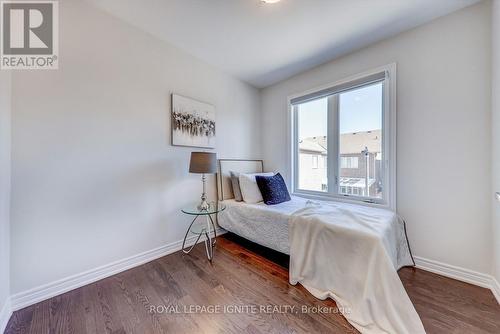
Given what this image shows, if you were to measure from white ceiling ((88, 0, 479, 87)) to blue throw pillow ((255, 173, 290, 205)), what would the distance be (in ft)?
5.24

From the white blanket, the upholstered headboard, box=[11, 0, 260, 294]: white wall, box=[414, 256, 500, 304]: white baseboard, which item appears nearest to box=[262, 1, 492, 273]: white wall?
box=[414, 256, 500, 304]: white baseboard

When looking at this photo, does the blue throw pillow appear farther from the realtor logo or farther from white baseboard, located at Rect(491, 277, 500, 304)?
the realtor logo

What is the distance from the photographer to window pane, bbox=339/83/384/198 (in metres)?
2.17

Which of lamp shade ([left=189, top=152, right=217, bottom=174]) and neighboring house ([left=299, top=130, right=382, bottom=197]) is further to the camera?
neighboring house ([left=299, top=130, right=382, bottom=197])

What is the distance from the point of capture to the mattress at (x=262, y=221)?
1911 millimetres

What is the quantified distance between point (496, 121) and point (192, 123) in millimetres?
2817

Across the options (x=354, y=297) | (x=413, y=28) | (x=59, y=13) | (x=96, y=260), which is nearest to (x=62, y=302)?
(x=96, y=260)

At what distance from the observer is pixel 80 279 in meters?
1.60

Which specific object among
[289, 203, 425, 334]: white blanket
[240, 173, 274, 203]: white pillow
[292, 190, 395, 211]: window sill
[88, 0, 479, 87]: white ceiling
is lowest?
[289, 203, 425, 334]: white blanket

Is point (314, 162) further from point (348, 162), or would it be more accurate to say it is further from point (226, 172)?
point (226, 172)

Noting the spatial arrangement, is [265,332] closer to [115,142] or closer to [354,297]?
[354,297]

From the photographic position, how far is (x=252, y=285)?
5.31 feet

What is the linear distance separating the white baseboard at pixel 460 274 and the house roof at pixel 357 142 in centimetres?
119

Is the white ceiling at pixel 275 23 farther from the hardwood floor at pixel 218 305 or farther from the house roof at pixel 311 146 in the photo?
the hardwood floor at pixel 218 305
